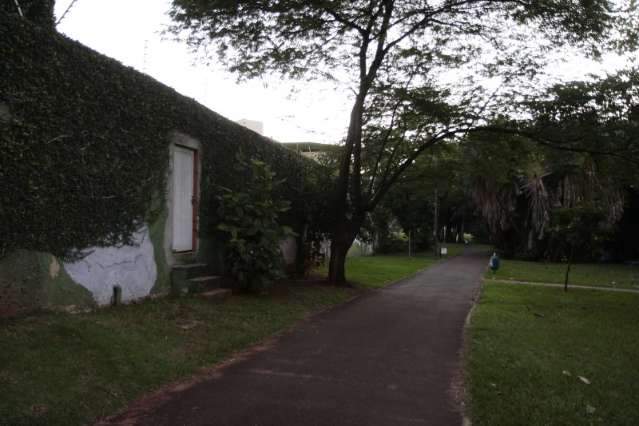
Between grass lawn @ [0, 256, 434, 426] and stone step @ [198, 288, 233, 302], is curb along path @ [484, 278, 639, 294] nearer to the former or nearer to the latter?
stone step @ [198, 288, 233, 302]

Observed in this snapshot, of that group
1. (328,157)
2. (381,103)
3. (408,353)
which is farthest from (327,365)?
(328,157)

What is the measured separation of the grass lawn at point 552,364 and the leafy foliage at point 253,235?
154 inches

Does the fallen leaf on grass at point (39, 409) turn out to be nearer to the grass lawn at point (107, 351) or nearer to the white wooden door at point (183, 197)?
the grass lawn at point (107, 351)

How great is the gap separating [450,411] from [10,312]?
4668 millimetres

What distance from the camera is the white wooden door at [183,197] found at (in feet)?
29.1

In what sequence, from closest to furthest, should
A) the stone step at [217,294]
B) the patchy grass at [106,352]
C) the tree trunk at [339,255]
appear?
the patchy grass at [106,352] < the stone step at [217,294] < the tree trunk at [339,255]

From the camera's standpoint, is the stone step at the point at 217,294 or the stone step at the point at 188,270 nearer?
the stone step at the point at 188,270

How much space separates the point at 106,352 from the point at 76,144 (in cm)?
265

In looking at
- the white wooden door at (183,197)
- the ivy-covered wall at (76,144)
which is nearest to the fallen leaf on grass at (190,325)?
the ivy-covered wall at (76,144)

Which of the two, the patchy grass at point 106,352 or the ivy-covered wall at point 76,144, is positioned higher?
the ivy-covered wall at point 76,144

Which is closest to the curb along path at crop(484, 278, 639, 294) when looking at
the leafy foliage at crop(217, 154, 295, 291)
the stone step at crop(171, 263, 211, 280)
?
the leafy foliage at crop(217, 154, 295, 291)

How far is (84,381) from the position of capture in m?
4.48

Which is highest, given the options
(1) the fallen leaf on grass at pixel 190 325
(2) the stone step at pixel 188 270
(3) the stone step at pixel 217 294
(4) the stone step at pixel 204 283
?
(2) the stone step at pixel 188 270

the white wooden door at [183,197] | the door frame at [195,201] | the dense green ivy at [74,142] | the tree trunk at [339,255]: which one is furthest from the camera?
the tree trunk at [339,255]
